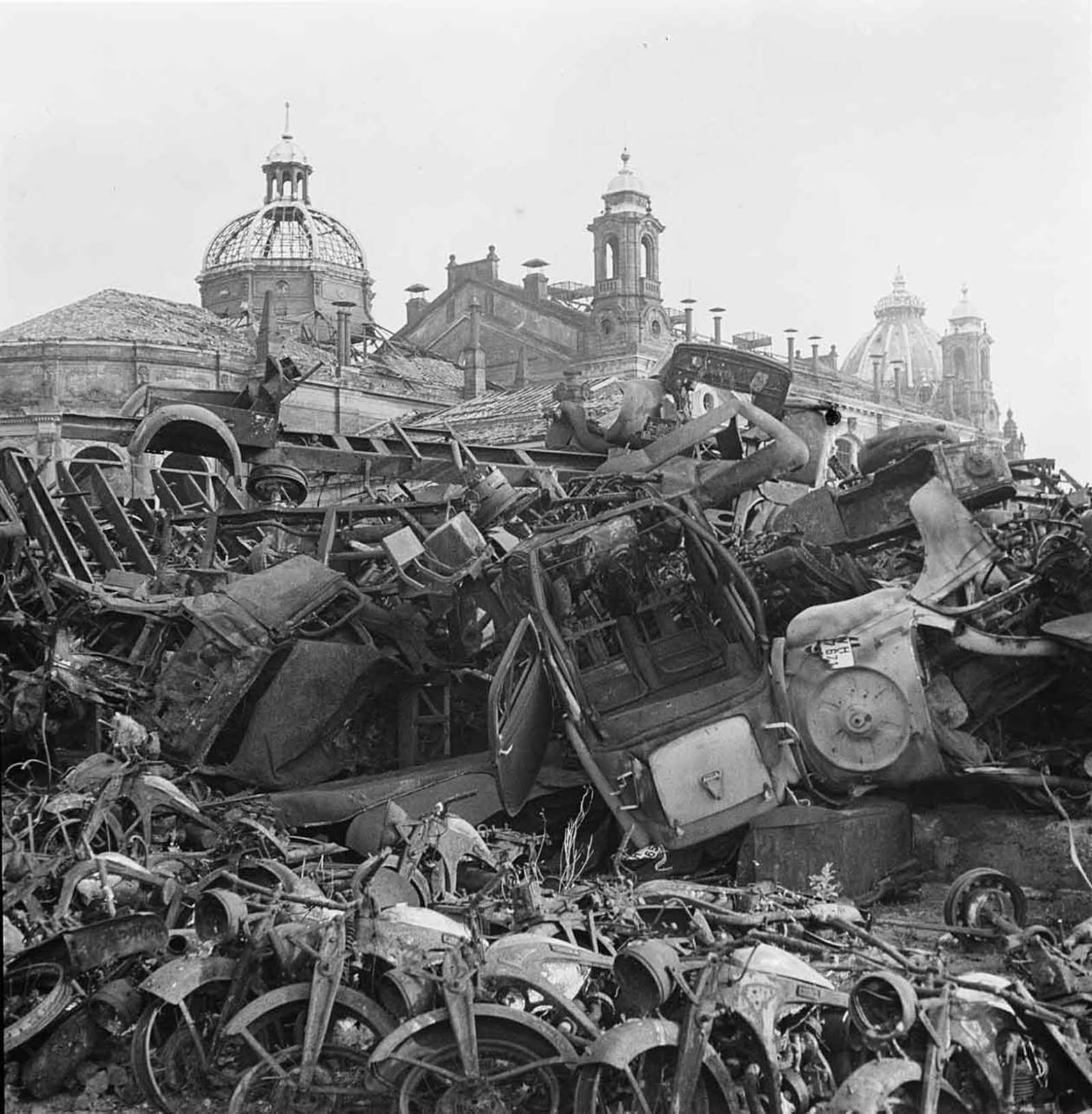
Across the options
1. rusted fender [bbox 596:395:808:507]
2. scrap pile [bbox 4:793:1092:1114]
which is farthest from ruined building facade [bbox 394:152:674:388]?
scrap pile [bbox 4:793:1092:1114]

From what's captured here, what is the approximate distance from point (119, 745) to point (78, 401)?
109 ft

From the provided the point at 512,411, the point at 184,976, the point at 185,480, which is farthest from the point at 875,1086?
the point at 512,411

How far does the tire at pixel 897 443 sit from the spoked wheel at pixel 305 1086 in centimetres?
736

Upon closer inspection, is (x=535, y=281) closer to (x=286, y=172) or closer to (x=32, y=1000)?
(x=286, y=172)

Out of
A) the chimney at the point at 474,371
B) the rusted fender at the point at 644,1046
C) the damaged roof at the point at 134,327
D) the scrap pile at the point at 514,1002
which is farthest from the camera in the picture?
the chimney at the point at 474,371

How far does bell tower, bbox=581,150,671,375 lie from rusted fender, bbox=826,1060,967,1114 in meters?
45.1

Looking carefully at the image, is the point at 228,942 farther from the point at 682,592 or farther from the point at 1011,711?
the point at 1011,711

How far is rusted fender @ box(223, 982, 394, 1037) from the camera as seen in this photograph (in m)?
6.07

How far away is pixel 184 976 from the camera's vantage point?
641cm

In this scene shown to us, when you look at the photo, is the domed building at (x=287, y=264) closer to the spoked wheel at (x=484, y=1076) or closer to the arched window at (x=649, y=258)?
the arched window at (x=649, y=258)

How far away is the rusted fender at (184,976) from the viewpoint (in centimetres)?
633

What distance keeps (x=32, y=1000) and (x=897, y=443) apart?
8.08 metres

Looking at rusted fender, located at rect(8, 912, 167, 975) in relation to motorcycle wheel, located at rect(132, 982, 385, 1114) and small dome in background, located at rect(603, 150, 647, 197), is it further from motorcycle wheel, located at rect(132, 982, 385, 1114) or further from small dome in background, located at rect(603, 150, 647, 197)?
small dome in background, located at rect(603, 150, 647, 197)


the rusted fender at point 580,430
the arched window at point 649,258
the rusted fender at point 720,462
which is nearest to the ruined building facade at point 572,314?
the arched window at point 649,258
